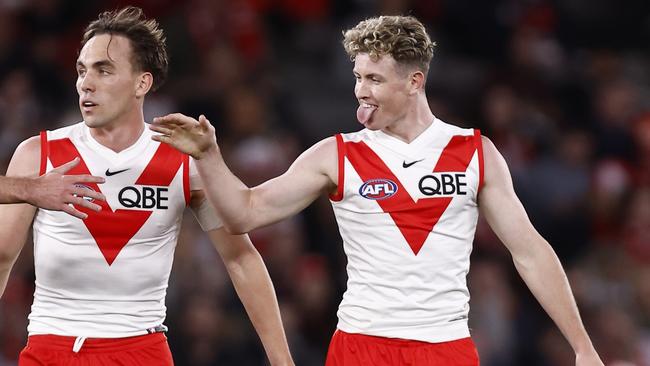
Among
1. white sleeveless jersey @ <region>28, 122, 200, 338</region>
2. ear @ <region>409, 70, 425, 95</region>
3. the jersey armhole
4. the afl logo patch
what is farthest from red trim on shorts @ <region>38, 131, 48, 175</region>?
ear @ <region>409, 70, 425, 95</region>

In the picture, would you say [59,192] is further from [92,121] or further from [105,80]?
[105,80]

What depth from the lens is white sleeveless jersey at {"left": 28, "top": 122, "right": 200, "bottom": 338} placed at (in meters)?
5.80

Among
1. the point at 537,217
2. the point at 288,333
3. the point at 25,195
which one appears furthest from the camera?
the point at 537,217

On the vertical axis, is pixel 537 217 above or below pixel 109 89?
below

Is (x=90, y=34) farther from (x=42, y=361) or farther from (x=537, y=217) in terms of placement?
(x=537, y=217)

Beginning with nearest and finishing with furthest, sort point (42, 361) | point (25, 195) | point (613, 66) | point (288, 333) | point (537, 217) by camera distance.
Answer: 1. point (25, 195)
2. point (42, 361)
3. point (288, 333)
4. point (537, 217)
5. point (613, 66)

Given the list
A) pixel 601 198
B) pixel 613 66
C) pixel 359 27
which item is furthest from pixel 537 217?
pixel 359 27

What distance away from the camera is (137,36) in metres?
6.03

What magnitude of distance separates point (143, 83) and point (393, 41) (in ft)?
3.87

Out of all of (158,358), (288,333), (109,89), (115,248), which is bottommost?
(288,333)

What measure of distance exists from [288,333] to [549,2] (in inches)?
223

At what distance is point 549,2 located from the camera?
44.0 ft

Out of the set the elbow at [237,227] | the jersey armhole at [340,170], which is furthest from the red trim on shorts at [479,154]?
the elbow at [237,227]

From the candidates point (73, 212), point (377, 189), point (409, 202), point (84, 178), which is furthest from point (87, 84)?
point (409, 202)
